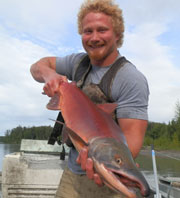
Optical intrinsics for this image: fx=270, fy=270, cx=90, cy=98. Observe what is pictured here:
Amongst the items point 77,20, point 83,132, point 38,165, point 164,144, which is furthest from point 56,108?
point 164,144

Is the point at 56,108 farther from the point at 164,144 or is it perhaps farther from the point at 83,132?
the point at 164,144

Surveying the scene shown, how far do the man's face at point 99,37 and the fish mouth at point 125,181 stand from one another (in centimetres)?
145

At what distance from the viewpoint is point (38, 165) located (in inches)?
190

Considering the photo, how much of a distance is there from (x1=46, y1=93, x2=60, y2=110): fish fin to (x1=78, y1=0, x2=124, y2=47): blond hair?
972mm

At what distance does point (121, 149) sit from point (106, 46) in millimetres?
1291

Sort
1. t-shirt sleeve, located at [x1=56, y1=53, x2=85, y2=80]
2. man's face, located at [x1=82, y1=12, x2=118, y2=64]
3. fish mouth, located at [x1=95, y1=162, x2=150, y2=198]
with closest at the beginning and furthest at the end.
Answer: fish mouth, located at [x1=95, y1=162, x2=150, y2=198] < man's face, located at [x1=82, y1=12, x2=118, y2=64] < t-shirt sleeve, located at [x1=56, y1=53, x2=85, y2=80]

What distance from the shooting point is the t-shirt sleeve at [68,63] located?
3277mm

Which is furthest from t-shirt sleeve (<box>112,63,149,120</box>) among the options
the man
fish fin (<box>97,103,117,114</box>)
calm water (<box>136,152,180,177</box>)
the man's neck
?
calm water (<box>136,152,180,177</box>)

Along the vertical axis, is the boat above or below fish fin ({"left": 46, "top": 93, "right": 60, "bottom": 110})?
below

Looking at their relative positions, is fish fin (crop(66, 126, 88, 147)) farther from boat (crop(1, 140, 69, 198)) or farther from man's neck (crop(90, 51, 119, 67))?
boat (crop(1, 140, 69, 198))

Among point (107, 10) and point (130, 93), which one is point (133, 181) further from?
point (107, 10)

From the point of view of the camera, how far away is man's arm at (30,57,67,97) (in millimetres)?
2658

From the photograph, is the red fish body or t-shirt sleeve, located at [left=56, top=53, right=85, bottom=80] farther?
t-shirt sleeve, located at [left=56, top=53, right=85, bottom=80]

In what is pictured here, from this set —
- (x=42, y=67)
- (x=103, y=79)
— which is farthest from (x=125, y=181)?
(x=42, y=67)
